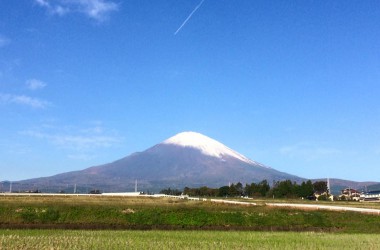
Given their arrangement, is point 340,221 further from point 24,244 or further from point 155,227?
point 24,244

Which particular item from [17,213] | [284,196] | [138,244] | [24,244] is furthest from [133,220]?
[284,196]

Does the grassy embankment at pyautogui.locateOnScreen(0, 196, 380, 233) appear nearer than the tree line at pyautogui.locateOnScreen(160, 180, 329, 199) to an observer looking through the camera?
Yes

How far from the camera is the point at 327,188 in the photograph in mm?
153750

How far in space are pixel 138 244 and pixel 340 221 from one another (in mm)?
27768

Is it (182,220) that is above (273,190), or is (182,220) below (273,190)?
below

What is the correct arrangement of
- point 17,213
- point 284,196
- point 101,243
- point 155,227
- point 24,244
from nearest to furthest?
point 24,244 < point 101,243 < point 155,227 < point 17,213 < point 284,196

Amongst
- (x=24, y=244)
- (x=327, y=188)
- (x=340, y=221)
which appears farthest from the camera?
(x=327, y=188)

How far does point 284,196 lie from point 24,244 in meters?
121

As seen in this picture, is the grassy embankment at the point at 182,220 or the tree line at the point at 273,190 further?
the tree line at the point at 273,190

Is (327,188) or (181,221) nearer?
(181,221)

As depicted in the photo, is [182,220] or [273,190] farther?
[273,190]

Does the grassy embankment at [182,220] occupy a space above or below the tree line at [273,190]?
below

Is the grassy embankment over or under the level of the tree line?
under

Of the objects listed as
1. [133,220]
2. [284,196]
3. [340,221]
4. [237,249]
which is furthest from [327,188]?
[237,249]
